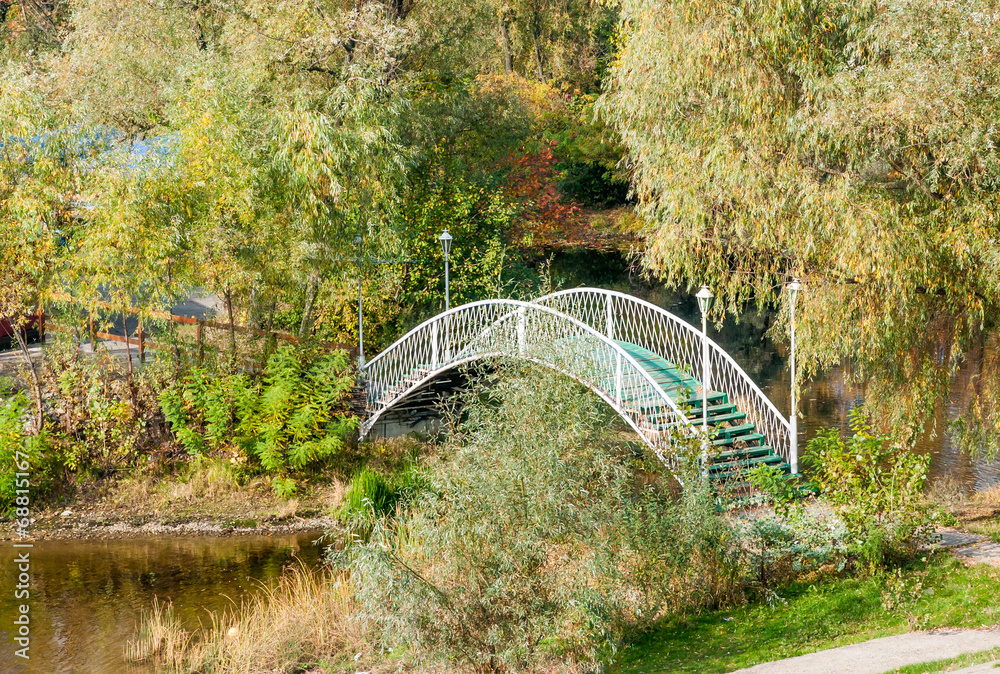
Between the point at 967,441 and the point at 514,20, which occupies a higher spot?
the point at 514,20

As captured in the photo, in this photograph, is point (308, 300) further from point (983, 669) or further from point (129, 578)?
point (983, 669)

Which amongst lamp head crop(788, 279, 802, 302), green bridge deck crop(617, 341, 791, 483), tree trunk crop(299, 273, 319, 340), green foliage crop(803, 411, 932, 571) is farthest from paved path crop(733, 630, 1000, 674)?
tree trunk crop(299, 273, 319, 340)

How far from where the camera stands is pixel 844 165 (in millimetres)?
11531

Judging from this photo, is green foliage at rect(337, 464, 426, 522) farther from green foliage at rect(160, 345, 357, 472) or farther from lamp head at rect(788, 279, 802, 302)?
lamp head at rect(788, 279, 802, 302)

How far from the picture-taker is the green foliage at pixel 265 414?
15766 millimetres

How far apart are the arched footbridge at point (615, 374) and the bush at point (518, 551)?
34.0 inches

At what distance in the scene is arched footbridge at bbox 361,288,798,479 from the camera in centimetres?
930

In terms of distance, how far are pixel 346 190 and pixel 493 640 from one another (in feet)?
39.6

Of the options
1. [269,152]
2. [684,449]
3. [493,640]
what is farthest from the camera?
[269,152]

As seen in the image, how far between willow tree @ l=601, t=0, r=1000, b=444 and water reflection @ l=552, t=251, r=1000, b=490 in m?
1.71

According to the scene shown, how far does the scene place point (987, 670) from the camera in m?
6.53

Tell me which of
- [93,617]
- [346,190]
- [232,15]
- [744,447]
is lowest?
[93,617]

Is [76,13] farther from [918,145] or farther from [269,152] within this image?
[918,145]

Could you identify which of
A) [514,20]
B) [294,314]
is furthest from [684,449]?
[514,20]
